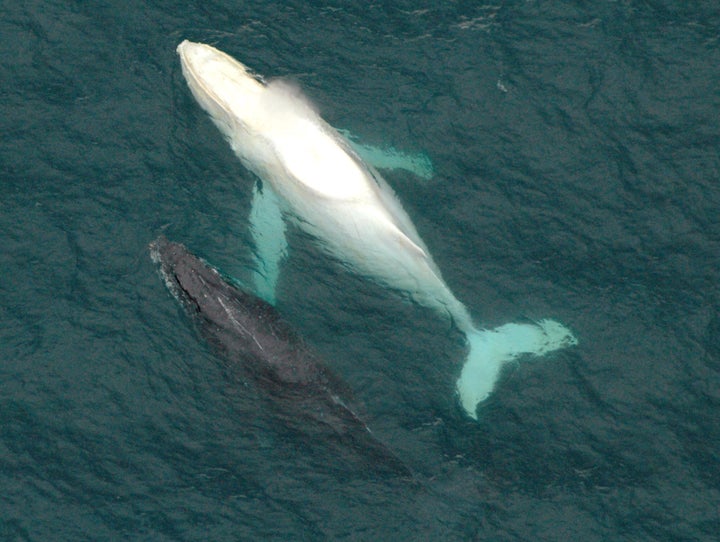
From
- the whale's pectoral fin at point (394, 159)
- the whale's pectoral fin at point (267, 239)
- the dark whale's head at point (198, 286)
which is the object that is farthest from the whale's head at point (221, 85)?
the dark whale's head at point (198, 286)

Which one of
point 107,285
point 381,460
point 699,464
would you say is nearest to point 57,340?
point 107,285

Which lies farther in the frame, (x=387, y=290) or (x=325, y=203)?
(x=325, y=203)

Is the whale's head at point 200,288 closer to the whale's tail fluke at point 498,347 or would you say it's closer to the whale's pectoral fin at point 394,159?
the whale's pectoral fin at point 394,159

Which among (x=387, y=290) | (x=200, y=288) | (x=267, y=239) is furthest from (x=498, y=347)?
(x=200, y=288)

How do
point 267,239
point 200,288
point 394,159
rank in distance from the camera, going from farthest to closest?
point 394,159
point 267,239
point 200,288

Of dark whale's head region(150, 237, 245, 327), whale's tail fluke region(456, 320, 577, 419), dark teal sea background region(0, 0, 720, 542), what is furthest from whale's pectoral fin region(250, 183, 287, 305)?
whale's tail fluke region(456, 320, 577, 419)

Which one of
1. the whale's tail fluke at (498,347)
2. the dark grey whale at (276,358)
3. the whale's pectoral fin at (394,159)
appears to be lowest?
the dark grey whale at (276,358)

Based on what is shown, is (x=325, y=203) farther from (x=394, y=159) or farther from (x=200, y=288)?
(x=200, y=288)
